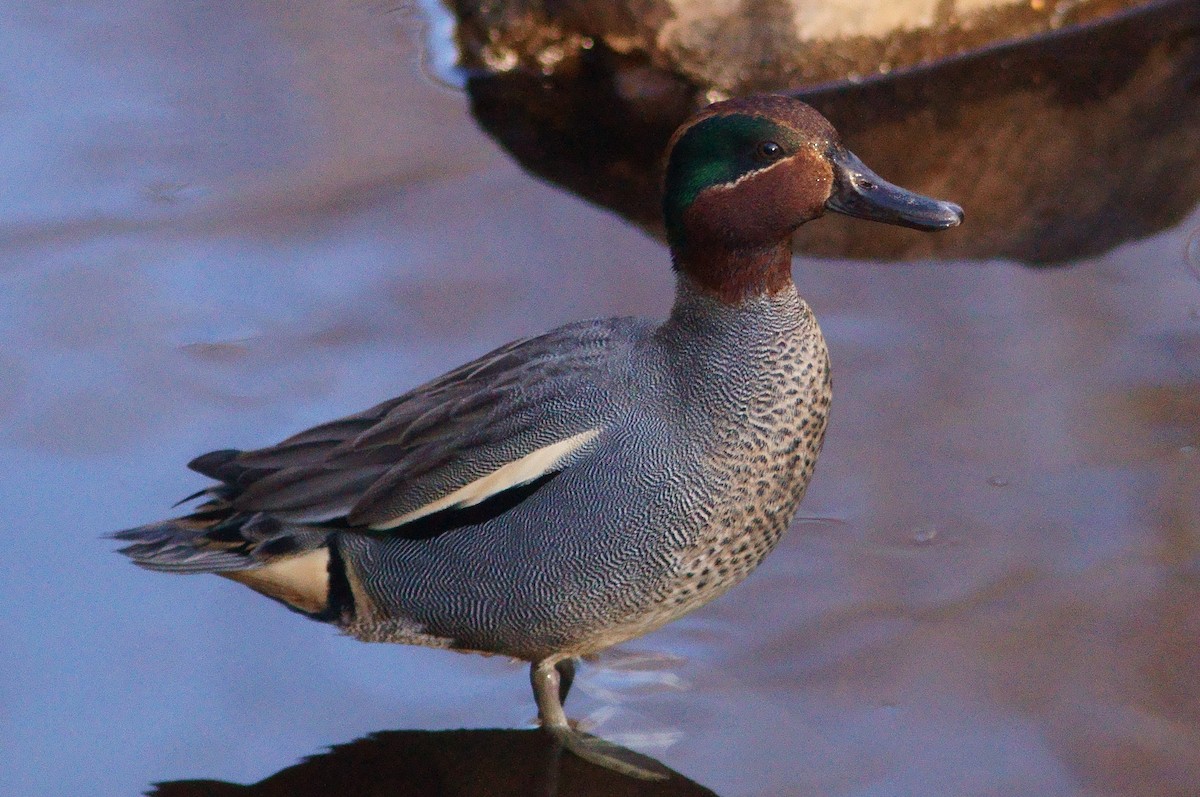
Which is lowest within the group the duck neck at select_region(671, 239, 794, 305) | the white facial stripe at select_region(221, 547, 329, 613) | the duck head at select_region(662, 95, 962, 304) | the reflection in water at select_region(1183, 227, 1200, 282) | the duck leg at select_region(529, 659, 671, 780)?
the duck leg at select_region(529, 659, 671, 780)

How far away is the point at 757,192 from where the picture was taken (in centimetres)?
268

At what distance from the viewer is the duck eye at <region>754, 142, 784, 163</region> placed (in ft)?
8.73

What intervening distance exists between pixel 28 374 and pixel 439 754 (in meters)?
1.79

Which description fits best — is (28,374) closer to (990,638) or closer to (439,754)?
(439,754)

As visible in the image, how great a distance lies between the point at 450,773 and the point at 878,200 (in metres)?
1.39

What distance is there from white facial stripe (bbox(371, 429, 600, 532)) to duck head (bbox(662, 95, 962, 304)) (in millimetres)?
404

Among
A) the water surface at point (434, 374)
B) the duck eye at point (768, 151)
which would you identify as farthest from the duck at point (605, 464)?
the water surface at point (434, 374)

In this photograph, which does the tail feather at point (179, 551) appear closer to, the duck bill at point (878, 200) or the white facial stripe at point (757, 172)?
the white facial stripe at point (757, 172)

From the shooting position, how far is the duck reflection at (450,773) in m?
2.85

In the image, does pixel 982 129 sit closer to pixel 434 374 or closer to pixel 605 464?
pixel 434 374

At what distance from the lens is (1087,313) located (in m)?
3.96

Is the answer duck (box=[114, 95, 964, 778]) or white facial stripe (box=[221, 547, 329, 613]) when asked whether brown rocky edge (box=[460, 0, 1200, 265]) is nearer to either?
duck (box=[114, 95, 964, 778])

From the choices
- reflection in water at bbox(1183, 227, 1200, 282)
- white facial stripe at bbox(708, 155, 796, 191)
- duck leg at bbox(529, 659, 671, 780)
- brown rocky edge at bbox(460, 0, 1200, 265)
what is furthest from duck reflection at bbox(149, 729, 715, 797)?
reflection in water at bbox(1183, 227, 1200, 282)

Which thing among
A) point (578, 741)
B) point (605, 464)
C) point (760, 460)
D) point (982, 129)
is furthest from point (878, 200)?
point (982, 129)
